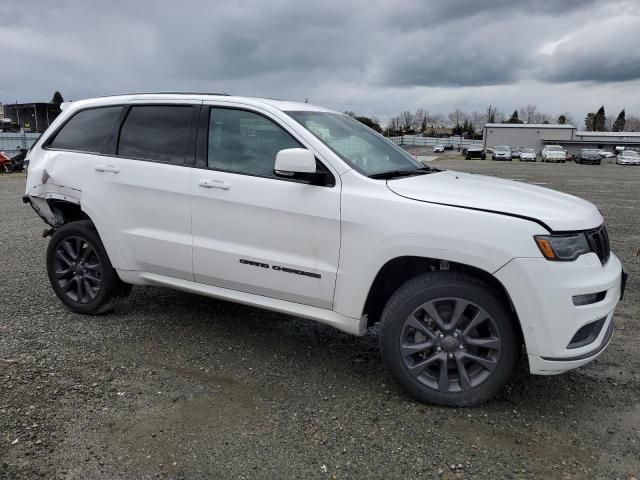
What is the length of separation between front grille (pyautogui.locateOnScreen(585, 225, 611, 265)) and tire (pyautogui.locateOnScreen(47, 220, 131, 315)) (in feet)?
12.0

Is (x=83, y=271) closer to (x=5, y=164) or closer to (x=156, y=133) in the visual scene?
(x=156, y=133)

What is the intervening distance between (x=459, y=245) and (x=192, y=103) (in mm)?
2373

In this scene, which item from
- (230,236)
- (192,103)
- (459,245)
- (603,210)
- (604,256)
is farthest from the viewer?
(603,210)

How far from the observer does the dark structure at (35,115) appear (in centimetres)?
3059

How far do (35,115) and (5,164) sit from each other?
9.09m

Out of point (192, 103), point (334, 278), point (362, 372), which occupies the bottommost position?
point (362, 372)

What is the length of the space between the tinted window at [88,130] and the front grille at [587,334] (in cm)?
384

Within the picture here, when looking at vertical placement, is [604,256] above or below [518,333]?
above

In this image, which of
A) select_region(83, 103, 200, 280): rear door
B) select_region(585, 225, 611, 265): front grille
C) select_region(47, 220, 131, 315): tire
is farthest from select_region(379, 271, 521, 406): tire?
select_region(47, 220, 131, 315): tire

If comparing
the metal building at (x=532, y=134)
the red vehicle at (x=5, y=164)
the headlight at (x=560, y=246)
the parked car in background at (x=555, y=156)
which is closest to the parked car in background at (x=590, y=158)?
the parked car in background at (x=555, y=156)

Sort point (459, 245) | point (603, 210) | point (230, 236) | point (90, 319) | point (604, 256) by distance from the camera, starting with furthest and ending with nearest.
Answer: point (603, 210) → point (90, 319) → point (230, 236) → point (604, 256) → point (459, 245)

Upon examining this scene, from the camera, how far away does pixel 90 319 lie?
15.7ft

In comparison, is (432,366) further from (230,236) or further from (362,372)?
(230,236)

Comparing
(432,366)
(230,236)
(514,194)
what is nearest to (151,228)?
(230,236)
